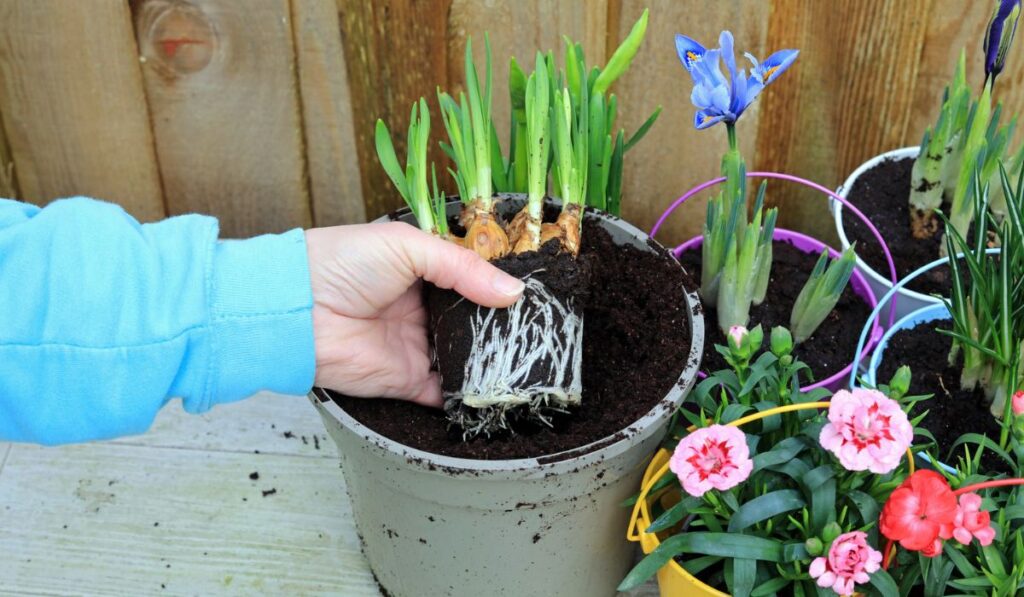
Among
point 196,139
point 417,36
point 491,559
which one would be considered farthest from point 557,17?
point 491,559

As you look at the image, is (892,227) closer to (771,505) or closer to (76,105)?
(771,505)

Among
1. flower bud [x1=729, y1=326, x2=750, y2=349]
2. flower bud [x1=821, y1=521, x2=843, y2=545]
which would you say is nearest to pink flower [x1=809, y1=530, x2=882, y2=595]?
flower bud [x1=821, y1=521, x2=843, y2=545]

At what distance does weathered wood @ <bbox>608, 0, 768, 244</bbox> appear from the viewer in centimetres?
139

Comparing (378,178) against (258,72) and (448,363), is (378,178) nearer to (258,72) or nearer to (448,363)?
(258,72)

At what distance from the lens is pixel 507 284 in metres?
1.06

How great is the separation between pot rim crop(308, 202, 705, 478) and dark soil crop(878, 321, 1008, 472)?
1.00 ft

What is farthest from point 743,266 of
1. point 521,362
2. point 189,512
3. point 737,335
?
point 189,512

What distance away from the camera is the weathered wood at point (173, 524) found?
128 centimetres

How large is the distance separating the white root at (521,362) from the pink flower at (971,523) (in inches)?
15.9

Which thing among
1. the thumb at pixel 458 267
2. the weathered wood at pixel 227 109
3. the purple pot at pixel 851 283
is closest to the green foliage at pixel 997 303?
the purple pot at pixel 851 283

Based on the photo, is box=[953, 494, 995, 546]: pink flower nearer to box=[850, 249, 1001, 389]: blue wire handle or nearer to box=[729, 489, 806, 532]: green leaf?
box=[729, 489, 806, 532]: green leaf

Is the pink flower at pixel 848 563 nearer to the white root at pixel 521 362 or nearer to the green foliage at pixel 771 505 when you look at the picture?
the green foliage at pixel 771 505

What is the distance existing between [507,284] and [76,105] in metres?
0.88

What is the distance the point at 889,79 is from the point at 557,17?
499 mm
